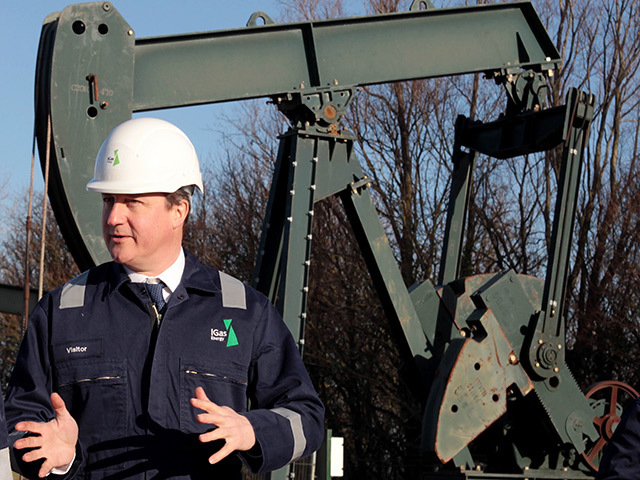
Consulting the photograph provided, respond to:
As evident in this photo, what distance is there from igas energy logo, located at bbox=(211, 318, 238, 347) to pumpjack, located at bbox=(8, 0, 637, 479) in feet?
13.9

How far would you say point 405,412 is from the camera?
1798 cm

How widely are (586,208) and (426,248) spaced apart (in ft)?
10.1

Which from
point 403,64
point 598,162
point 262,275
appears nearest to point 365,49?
point 403,64

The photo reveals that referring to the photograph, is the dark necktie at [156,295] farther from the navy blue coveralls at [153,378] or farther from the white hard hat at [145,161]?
the white hard hat at [145,161]

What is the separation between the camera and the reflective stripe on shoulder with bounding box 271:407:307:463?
8.31 feet

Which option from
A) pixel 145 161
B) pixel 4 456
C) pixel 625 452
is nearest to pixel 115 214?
pixel 145 161

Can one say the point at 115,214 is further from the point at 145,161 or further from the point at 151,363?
the point at 151,363

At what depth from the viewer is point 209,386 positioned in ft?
8.29

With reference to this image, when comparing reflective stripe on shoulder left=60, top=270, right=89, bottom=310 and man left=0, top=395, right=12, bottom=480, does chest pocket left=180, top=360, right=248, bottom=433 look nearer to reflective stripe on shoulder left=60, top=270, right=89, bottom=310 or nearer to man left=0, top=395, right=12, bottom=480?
reflective stripe on shoulder left=60, top=270, right=89, bottom=310

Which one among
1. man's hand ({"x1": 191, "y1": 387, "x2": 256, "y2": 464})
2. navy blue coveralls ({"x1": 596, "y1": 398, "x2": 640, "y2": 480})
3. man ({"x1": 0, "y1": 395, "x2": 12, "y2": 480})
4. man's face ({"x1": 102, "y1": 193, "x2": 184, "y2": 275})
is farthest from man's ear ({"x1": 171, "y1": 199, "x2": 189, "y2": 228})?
navy blue coveralls ({"x1": 596, "y1": 398, "x2": 640, "y2": 480})

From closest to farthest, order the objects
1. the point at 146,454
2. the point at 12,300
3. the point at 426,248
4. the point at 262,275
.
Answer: the point at 146,454, the point at 262,275, the point at 12,300, the point at 426,248

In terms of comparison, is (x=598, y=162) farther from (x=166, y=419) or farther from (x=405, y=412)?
(x=166, y=419)

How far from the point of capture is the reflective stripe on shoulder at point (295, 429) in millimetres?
2533

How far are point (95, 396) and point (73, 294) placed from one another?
0.97 ft
